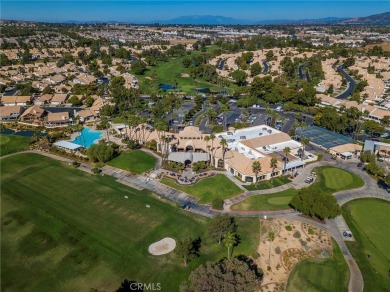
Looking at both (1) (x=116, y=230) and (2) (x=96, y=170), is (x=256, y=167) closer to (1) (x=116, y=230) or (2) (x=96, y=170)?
(1) (x=116, y=230)

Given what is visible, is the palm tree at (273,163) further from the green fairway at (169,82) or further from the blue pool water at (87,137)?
the green fairway at (169,82)

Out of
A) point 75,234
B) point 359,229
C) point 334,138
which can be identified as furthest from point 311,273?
point 334,138

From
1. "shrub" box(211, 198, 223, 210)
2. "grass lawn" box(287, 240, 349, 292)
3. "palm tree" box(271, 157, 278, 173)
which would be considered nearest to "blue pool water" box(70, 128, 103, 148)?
"shrub" box(211, 198, 223, 210)

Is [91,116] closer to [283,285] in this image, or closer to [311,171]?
[311,171]

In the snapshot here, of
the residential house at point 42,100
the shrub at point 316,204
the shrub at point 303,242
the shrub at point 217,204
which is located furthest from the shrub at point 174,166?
the residential house at point 42,100

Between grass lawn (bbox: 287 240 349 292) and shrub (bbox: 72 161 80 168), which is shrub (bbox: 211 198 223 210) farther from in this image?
shrub (bbox: 72 161 80 168)

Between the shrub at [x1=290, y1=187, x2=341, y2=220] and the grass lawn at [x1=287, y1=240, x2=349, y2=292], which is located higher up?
the shrub at [x1=290, y1=187, x2=341, y2=220]
